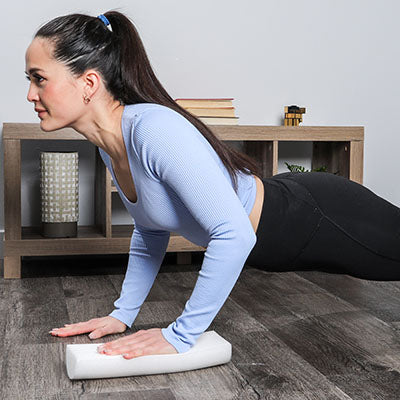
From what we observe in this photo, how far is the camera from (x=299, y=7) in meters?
3.07

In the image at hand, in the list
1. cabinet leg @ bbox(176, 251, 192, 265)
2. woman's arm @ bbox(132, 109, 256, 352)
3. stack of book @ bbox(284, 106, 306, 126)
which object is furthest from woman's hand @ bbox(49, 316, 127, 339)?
stack of book @ bbox(284, 106, 306, 126)

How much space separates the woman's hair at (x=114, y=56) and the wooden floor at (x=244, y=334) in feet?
1.54

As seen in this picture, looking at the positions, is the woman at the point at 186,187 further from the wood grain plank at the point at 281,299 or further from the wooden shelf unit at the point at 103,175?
the wooden shelf unit at the point at 103,175

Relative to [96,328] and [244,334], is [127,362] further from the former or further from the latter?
Answer: [244,334]

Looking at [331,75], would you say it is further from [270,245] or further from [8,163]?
[270,245]

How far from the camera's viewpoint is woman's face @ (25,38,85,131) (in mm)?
1400

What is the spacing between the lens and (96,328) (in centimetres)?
174

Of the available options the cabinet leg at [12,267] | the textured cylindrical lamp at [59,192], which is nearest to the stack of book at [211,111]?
the textured cylindrical lamp at [59,192]

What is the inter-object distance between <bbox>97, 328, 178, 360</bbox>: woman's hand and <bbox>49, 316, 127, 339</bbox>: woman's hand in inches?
10.3

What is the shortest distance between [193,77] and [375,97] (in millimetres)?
956

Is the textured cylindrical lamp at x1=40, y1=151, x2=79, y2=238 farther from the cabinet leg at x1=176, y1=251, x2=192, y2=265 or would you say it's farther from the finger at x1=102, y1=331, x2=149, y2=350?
the finger at x1=102, y1=331, x2=149, y2=350

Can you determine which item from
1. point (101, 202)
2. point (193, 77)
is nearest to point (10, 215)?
point (101, 202)

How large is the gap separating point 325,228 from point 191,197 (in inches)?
15.7

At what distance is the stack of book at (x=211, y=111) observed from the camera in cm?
264
